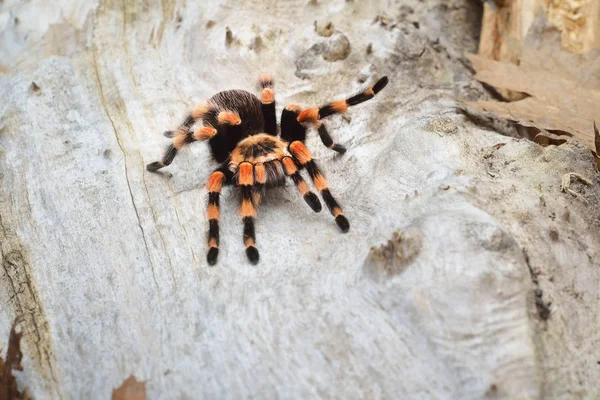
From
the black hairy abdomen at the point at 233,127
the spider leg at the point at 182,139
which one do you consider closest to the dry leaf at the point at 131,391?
the spider leg at the point at 182,139

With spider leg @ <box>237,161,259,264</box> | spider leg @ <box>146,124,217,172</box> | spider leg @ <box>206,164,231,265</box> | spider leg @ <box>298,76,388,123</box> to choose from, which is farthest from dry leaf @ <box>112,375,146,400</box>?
spider leg @ <box>298,76,388,123</box>

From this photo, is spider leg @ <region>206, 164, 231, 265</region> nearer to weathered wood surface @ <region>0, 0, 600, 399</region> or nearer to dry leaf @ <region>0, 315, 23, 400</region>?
weathered wood surface @ <region>0, 0, 600, 399</region>

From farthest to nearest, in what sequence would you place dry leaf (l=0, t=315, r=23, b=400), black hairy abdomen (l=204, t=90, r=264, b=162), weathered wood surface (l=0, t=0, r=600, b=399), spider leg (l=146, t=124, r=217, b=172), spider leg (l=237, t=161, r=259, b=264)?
black hairy abdomen (l=204, t=90, r=264, b=162) < spider leg (l=146, t=124, r=217, b=172) < spider leg (l=237, t=161, r=259, b=264) < dry leaf (l=0, t=315, r=23, b=400) < weathered wood surface (l=0, t=0, r=600, b=399)

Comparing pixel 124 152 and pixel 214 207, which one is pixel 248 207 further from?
pixel 124 152

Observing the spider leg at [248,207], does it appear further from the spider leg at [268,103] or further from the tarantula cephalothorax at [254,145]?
the spider leg at [268,103]

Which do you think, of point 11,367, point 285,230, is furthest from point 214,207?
point 11,367

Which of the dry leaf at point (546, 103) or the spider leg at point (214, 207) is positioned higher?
the dry leaf at point (546, 103)

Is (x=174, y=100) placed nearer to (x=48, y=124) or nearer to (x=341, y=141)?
(x=48, y=124)
